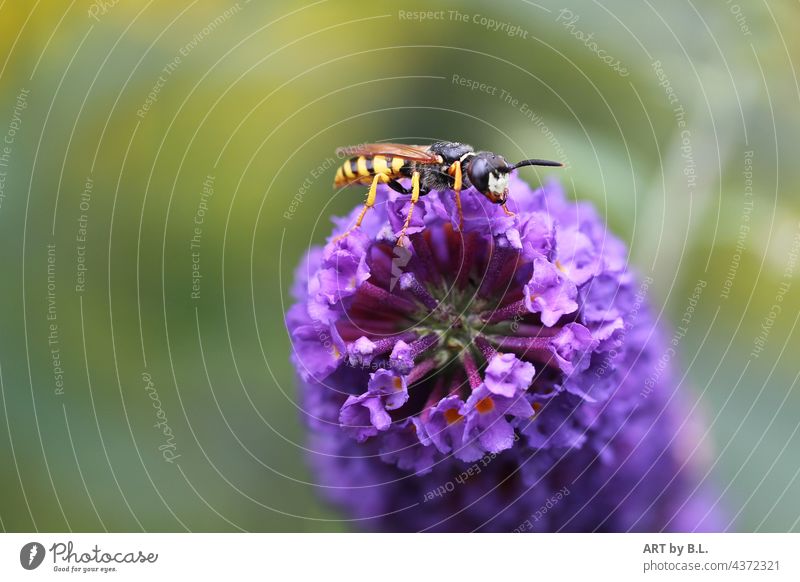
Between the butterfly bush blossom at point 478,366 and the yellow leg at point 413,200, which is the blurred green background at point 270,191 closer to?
the butterfly bush blossom at point 478,366

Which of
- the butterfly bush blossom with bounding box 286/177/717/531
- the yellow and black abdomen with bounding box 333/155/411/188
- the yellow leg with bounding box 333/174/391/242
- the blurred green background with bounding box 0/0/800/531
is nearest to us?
the butterfly bush blossom with bounding box 286/177/717/531

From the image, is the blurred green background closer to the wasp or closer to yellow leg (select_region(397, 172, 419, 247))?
the wasp

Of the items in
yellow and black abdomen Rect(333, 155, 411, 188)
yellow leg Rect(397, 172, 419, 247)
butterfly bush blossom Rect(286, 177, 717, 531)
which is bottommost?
butterfly bush blossom Rect(286, 177, 717, 531)

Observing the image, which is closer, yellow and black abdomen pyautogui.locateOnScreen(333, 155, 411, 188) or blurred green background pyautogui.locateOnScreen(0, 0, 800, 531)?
yellow and black abdomen pyautogui.locateOnScreen(333, 155, 411, 188)
